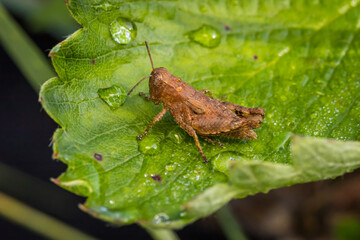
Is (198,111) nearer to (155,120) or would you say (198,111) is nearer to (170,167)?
(155,120)

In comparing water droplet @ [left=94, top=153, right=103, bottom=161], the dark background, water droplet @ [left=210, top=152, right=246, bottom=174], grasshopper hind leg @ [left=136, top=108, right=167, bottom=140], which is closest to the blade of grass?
the dark background

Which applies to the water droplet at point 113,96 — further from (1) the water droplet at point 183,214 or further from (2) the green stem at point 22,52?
(2) the green stem at point 22,52

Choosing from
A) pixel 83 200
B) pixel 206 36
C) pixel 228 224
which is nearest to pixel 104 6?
pixel 206 36

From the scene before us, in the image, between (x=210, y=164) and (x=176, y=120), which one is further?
(x=176, y=120)

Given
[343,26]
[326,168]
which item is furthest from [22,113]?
[326,168]

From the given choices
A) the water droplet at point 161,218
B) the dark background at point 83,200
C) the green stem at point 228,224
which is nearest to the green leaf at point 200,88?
the water droplet at point 161,218

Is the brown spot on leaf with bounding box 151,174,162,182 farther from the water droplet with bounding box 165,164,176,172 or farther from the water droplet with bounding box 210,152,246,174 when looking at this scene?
the water droplet with bounding box 210,152,246,174

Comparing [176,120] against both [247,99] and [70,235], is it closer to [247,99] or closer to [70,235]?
[247,99]
